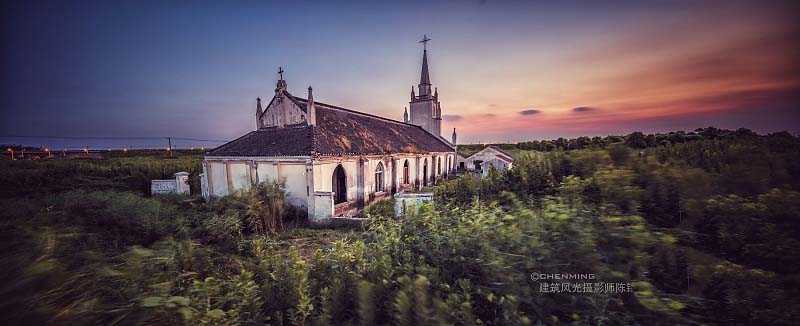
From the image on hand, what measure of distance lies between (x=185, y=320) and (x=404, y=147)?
67.4ft

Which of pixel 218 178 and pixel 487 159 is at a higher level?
pixel 487 159

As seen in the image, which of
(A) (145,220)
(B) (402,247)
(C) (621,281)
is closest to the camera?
(C) (621,281)

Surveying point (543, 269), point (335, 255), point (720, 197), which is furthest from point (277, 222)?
point (720, 197)

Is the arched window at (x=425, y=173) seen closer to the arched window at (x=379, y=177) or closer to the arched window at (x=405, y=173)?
the arched window at (x=405, y=173)

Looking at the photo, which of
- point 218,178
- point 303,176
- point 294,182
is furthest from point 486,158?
point 218,178

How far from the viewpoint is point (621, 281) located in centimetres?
234

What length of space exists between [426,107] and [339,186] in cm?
2269

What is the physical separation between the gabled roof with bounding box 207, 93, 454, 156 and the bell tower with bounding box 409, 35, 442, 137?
43.8 feet

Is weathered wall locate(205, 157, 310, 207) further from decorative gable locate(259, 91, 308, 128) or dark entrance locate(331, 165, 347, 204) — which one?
decorative gable locate(259, 91, 308, 128)

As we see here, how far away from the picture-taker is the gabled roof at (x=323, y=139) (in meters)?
14.6

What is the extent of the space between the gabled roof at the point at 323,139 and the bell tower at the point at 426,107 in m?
13.3

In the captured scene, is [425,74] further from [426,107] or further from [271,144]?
[271,144]

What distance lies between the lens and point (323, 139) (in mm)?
15344

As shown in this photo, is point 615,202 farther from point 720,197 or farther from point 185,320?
point 185,320
